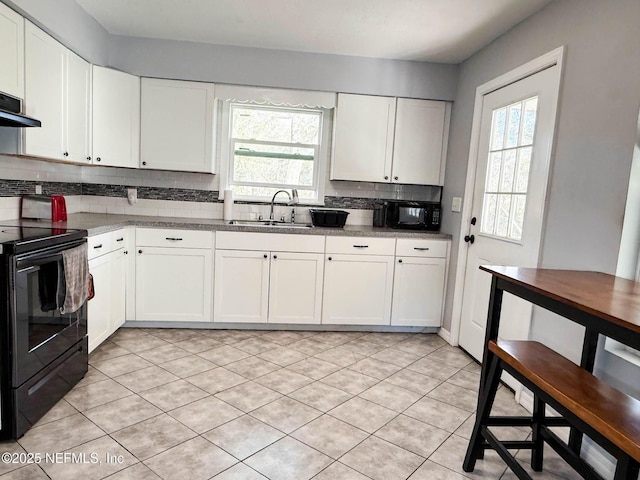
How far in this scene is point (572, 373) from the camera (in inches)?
62.8

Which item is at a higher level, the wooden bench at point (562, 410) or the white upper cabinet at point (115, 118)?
the white upper cabinet at point (115, 118)

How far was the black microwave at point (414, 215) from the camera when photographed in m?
3.76

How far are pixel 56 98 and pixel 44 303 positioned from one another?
57.9 inches

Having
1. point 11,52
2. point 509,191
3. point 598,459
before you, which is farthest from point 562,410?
point 11,52

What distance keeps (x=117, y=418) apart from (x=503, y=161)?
2.89m

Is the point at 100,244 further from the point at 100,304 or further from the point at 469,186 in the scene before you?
the point at 469,186

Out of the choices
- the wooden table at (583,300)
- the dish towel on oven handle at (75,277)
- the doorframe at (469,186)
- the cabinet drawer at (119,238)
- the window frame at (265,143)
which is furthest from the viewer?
the window frame at (265,143)

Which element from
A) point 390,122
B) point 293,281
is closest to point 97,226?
point 293,281

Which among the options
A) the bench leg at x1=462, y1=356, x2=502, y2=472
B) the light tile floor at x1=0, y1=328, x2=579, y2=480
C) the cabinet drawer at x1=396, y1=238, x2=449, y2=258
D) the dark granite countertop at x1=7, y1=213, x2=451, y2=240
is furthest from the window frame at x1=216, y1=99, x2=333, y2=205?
the bench leg at x1=462, y1=356, x2=502, y2=472

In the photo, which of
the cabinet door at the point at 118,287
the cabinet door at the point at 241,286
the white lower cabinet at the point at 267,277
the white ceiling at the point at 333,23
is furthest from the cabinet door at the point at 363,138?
the cabinet door at the point at 118,287

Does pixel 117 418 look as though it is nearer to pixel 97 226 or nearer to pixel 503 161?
pixel 97 226

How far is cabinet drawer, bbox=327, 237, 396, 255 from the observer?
353 centimetres

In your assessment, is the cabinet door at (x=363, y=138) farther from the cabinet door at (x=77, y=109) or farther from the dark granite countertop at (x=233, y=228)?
the cabinet door at (x=77, y=109)

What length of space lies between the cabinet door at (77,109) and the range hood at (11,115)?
1.88ft
